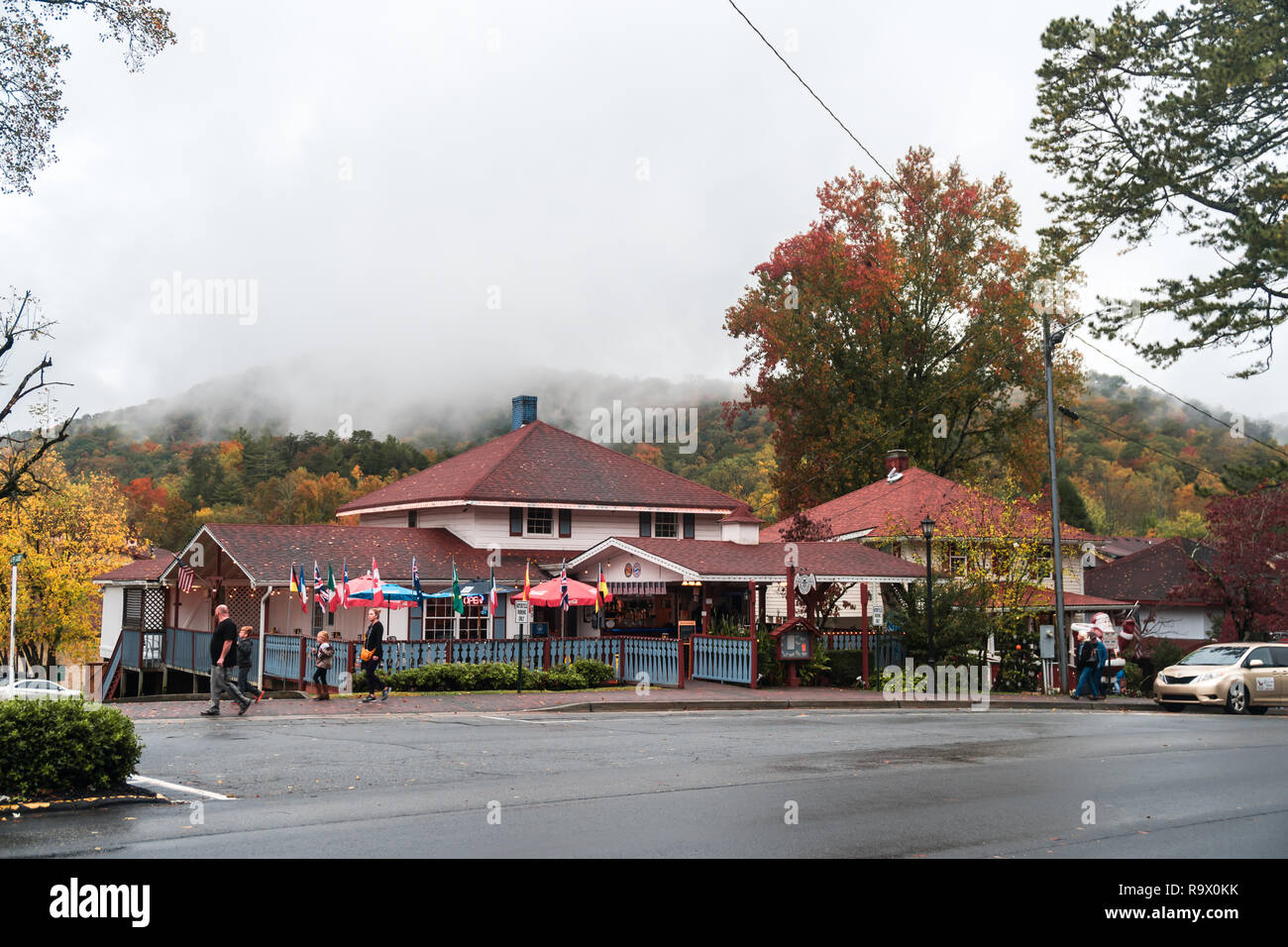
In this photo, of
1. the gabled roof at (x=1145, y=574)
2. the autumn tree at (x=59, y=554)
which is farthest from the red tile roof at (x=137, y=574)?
the gabled roof at (x=1145, y=574)

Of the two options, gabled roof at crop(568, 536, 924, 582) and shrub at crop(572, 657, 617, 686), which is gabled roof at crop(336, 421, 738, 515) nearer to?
gabled roof at crop(568, 536, 924, 582)

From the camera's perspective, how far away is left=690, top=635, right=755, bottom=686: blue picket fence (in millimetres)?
27656

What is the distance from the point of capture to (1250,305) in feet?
92.3

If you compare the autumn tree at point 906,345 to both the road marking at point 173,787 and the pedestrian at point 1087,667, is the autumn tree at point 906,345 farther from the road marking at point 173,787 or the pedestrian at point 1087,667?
the road marking at point 173,787

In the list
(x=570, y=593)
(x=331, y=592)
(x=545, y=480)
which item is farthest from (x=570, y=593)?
(x=545, y=480)

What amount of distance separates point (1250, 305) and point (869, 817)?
76.9ft

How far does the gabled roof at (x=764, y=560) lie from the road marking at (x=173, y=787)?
57.6 feet

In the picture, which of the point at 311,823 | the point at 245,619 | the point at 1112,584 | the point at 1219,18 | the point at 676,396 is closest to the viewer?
the point at 311,823

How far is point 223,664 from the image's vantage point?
19.8 m

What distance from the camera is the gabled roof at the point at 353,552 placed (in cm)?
3262

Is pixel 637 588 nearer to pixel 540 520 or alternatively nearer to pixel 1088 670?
pixel 540 520

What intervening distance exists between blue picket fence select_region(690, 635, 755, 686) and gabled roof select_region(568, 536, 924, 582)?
1.65 metres

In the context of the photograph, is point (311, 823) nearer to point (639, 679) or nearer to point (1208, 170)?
point (639, 679)
